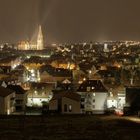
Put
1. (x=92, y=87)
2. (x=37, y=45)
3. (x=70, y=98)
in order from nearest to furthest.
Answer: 1. (x=70, y=98)
2. (x=92, y=87)
3. (x=37, y=45)

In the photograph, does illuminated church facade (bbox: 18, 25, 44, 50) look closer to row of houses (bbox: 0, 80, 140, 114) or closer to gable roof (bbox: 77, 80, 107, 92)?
row of houses (bbox: 0, 80, 140, 114)

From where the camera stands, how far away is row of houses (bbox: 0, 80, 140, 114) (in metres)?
20.9

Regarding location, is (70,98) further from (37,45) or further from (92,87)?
(37,45)

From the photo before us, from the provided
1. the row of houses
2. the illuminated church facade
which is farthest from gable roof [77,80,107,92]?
the illuminated church facade

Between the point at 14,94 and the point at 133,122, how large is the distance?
12.3 metres

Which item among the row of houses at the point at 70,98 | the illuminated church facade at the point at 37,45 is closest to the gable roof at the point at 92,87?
the row of houses at the point at 70,98

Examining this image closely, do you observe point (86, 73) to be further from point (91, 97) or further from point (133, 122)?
point (133, 122)

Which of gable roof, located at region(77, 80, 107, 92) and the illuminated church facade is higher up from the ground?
the illuminated church facade

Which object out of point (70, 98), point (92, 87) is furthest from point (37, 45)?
point (70, 98)

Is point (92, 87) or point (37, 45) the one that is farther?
point (37, 45)

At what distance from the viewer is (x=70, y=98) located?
20750mm

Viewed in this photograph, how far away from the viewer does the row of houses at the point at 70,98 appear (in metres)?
20.9

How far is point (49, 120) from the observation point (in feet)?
40.6

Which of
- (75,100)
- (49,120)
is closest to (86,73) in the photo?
(75,100)
